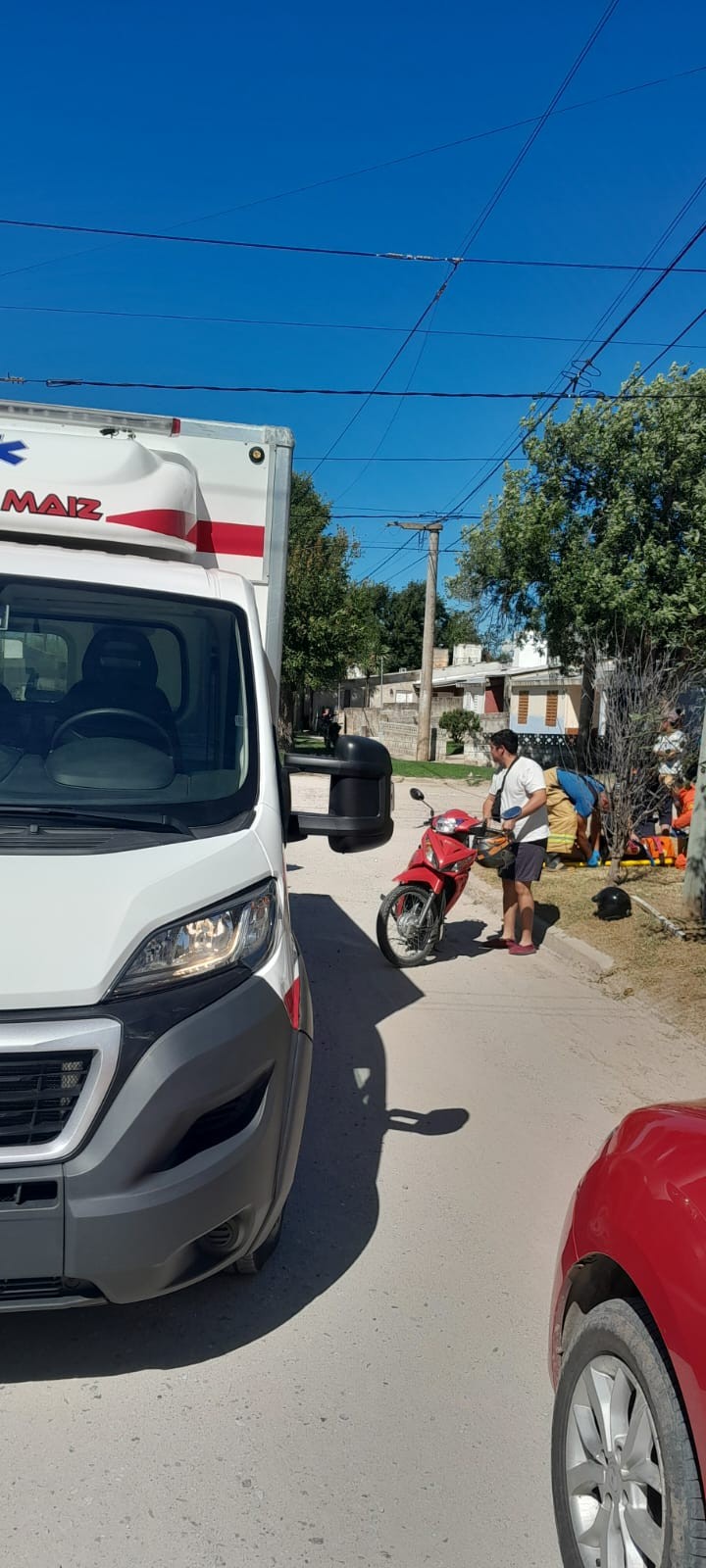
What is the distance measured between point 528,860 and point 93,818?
19.0 ft

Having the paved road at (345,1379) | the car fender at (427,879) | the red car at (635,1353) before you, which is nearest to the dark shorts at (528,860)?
the car fender at (427,879)

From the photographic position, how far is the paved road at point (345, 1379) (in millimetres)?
2586

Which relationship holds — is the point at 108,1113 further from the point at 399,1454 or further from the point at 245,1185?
the point at 399,1454

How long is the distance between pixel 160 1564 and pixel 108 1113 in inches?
38.8

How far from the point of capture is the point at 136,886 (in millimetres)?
2904

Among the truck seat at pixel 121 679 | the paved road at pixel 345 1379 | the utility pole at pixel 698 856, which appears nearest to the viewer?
the paved road at pixel 345 1379

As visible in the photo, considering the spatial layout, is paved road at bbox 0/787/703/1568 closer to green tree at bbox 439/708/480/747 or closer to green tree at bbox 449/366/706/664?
green tree at bbox 449/366/706/664

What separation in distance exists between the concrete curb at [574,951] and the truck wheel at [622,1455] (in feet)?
19.8

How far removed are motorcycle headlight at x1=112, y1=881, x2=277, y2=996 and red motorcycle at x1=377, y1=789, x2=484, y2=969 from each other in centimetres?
504

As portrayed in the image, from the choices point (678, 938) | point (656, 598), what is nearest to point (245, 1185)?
point (678, 938)

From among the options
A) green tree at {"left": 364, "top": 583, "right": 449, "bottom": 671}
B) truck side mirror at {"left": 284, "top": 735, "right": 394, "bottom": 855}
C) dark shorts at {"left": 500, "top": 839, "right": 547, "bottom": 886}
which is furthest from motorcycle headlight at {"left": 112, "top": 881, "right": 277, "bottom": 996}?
green tree at {"left": 364, "top": 583, "right": 449, "bottom": 671}

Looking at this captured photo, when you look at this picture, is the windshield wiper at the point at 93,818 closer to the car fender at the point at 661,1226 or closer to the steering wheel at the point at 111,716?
the steering wheel at the point at 111,716

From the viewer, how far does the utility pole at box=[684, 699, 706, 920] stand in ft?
30.0

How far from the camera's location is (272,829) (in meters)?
3.45
